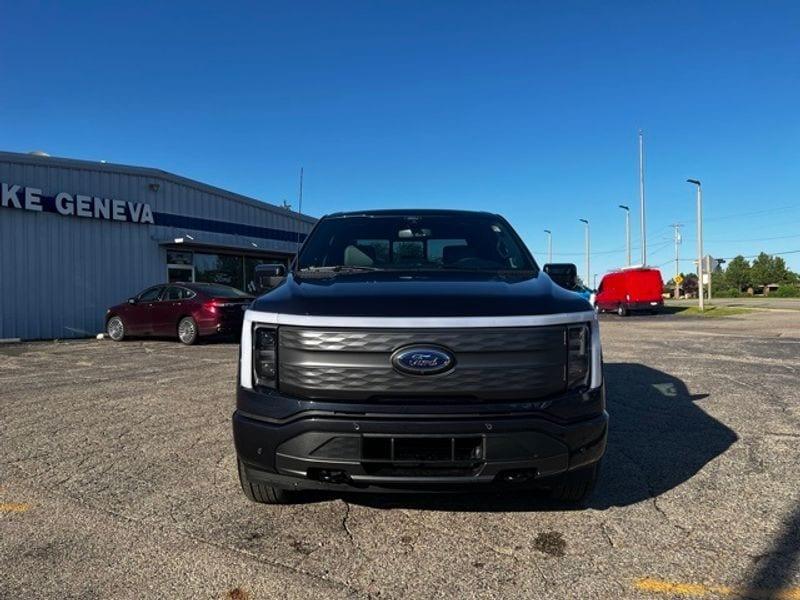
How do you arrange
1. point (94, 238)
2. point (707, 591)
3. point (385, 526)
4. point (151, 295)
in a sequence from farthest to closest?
point (94, 238)
point (151, 295)
point (385, 526)
point (707, 591)

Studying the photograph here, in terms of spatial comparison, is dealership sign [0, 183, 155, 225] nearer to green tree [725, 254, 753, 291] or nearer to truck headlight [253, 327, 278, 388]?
truck headlight [253, 327, 278, 388]

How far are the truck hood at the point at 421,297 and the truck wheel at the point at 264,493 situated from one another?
1.01 m

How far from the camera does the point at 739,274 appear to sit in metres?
104

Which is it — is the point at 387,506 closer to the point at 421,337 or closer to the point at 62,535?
the point at 421,337

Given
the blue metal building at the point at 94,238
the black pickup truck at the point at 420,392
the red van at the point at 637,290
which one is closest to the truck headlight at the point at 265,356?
the black pickup truck at the point at 420,392

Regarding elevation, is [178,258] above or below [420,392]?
above

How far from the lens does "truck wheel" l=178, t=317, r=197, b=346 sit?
13.8 meters

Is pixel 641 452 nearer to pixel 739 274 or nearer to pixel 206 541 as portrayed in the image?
pixel 206 541

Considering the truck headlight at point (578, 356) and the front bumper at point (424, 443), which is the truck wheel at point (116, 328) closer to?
the front bumper at point (424, 443)

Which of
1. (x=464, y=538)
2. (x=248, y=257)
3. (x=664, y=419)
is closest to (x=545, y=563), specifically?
(x=464, y=538)

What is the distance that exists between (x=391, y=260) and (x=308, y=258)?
0.62 m

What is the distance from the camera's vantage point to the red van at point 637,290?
31.7 m

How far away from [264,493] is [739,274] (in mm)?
116214

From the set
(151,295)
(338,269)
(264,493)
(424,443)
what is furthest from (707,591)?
(151,295)
